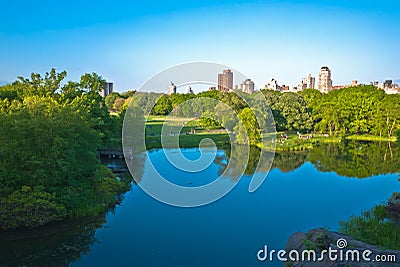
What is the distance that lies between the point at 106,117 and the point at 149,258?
46.5 feet

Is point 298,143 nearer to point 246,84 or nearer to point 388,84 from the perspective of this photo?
point 246,84

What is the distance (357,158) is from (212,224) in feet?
52.3

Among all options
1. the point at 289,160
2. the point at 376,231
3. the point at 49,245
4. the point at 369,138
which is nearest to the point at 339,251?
the point at 376,231

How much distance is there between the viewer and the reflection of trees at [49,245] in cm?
916

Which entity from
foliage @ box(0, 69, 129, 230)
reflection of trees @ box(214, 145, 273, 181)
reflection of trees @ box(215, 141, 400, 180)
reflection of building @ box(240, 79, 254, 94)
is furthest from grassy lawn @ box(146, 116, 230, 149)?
→ foliage @ box(0, 69, 129, 230)

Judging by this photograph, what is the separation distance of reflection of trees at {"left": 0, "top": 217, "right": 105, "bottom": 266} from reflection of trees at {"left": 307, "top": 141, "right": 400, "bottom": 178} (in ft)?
47.7

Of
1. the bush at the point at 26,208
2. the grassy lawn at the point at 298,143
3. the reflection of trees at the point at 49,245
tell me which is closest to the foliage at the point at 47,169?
the bush at the point at 26,208

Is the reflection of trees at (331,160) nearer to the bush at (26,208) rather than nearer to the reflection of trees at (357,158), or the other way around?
the reflection of trees at (357,158)

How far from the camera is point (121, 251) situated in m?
9.82

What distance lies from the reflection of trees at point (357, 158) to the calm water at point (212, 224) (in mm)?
926

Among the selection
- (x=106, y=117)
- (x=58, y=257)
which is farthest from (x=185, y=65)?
(x=106, y=117)

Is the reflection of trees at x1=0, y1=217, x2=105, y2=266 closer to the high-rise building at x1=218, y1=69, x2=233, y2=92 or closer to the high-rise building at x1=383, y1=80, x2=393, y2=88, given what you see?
the high-rise building at x1=218, y1=69, x2=233, y2=92

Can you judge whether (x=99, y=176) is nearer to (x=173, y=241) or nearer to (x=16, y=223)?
(x=16, y=223)

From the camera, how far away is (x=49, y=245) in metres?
9.95
